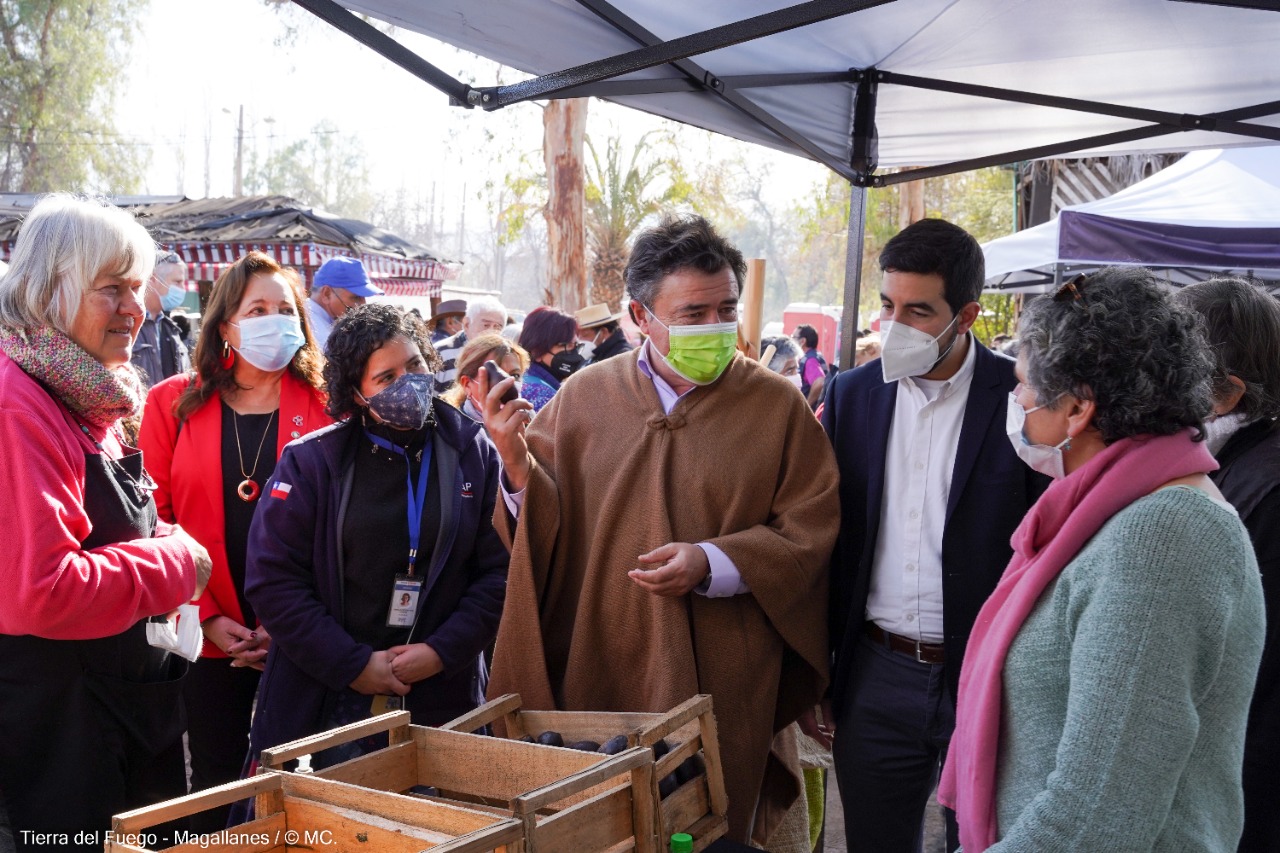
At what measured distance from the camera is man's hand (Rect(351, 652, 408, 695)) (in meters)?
2.77

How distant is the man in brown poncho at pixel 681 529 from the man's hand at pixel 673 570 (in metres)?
0.06

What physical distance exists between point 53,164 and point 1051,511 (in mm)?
37955

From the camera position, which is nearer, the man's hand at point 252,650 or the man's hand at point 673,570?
the man's hand at point 673,570

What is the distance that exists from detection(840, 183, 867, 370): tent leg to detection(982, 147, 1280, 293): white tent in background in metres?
2.66

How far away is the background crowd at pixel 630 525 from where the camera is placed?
72.9 inches

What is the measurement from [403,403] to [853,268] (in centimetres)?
180

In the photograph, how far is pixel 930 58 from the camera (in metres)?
3.48

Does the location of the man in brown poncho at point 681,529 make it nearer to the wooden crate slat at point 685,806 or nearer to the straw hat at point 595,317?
the wooden crate slat at point 685,806

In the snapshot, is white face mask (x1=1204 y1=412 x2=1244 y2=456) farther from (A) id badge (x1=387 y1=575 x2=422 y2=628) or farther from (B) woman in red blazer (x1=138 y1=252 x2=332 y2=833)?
(B) woman in red blazer (x1=138 y1=252 x2=332 y2=833)

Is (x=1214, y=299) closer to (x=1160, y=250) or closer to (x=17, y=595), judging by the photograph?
(x=17, y=595)

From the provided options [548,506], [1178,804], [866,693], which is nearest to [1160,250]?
[866,693]

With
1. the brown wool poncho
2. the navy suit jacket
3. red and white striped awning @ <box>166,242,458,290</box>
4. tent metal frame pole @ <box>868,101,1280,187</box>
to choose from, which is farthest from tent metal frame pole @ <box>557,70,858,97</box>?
red and white striped awning @ <box>166,242,458,290</box>

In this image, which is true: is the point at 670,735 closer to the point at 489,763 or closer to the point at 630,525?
the point at 489,763

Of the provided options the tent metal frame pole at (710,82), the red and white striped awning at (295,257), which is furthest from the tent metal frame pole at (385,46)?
the red and white striped awning at (295,257)
